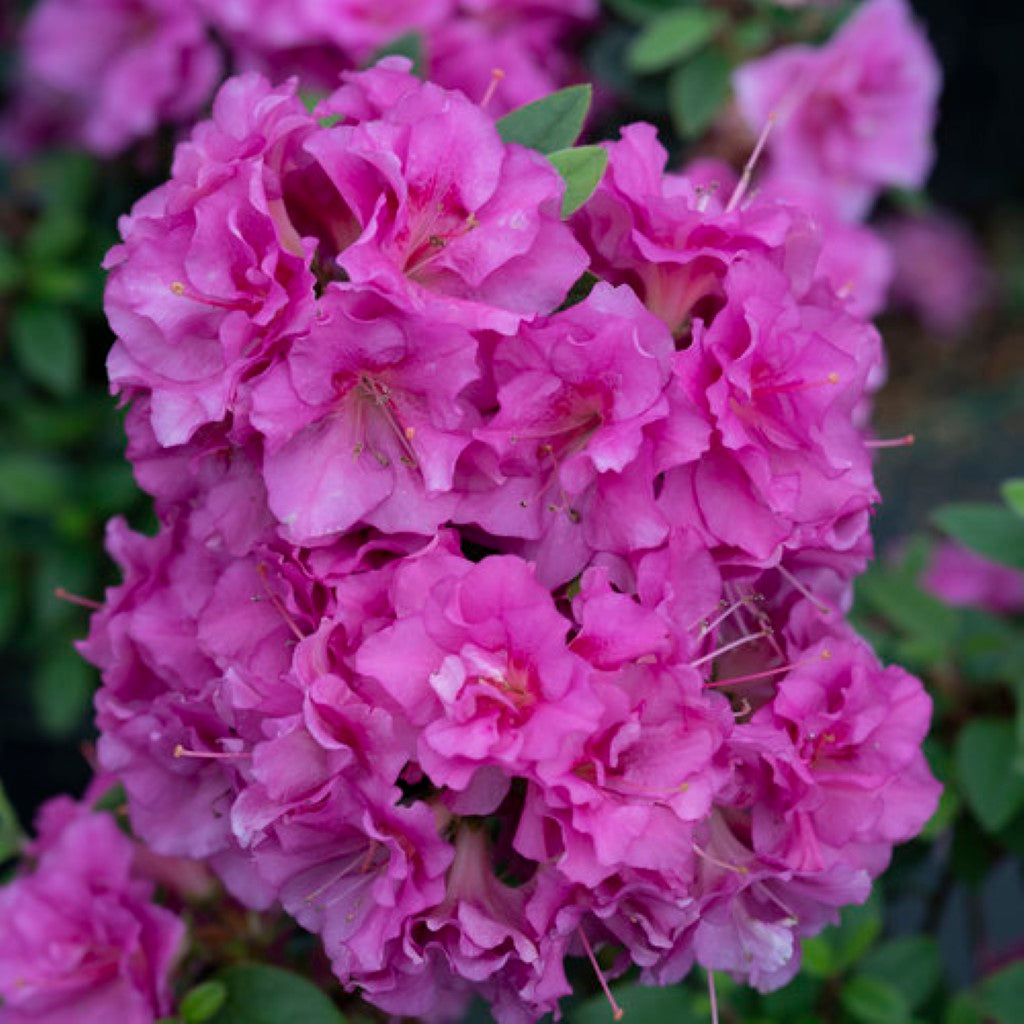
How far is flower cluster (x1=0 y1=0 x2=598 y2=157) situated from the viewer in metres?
1.56

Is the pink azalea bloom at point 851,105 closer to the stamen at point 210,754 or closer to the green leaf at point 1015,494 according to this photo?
the green leaf at point 1015,494

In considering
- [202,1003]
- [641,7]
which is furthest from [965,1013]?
[641,7]

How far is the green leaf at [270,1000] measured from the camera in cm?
104

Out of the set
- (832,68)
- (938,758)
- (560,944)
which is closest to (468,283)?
(560,944)

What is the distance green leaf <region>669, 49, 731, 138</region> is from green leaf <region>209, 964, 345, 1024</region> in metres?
1.06

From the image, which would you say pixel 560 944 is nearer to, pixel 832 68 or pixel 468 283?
pixel 468 283

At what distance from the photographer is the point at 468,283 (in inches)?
33.8

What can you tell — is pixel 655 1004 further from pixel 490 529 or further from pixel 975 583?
pixel 975 583

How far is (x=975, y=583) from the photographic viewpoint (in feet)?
6.03

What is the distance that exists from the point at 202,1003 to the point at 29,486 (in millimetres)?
921

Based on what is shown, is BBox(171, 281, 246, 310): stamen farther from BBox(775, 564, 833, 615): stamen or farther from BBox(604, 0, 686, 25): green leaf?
BBox(604, 0, 686, 25): green leaf

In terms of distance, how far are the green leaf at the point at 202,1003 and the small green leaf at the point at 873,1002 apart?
52cm

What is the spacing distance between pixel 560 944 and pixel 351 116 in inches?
20.3

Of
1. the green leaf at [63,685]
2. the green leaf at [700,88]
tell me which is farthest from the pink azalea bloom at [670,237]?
the green leaf at [63,685]
